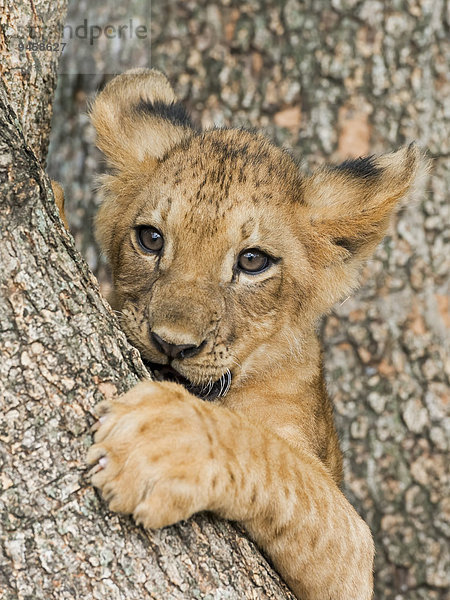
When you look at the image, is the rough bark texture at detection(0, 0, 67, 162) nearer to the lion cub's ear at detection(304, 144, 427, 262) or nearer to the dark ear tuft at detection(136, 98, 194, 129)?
the dark ear tuft at detection(136, 98, 194, 129)

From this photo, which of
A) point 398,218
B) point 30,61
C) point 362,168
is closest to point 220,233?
point 362,168

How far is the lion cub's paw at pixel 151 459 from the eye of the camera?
2.00m

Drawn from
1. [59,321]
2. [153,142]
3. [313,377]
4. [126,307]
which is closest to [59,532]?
[59,321]

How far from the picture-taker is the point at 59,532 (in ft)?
6.40

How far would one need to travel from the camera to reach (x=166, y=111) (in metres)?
3.59

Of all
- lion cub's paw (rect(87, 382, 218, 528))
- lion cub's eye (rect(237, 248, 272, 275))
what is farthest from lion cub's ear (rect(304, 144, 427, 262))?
lion cub's paw (rect(87, 382, 218, 528))

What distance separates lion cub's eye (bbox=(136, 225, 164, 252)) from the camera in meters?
3.15

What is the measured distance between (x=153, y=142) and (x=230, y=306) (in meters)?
0.92

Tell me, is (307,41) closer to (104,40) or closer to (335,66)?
(335,66)

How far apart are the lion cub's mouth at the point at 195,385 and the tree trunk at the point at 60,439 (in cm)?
52

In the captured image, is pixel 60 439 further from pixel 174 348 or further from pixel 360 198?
pixel 360 198

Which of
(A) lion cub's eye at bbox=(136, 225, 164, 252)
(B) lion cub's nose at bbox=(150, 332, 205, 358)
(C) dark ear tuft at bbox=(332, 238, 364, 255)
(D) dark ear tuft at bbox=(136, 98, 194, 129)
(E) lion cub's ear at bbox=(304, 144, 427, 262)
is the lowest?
(B) lion cub's nose at bbox=(150, 332, 205, 358)

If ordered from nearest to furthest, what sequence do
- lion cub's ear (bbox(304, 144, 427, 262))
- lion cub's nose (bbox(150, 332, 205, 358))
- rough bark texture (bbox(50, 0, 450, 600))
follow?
lion cub's nose (bbox(150, 332, 205, 358)) → lion cub's ear (bbox(304, 144, 427, 262)) → rough bark texture (bbox(50, 0, 450, 600))

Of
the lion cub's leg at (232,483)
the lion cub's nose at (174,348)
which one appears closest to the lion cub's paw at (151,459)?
the lion cub's leg at (232,483)
